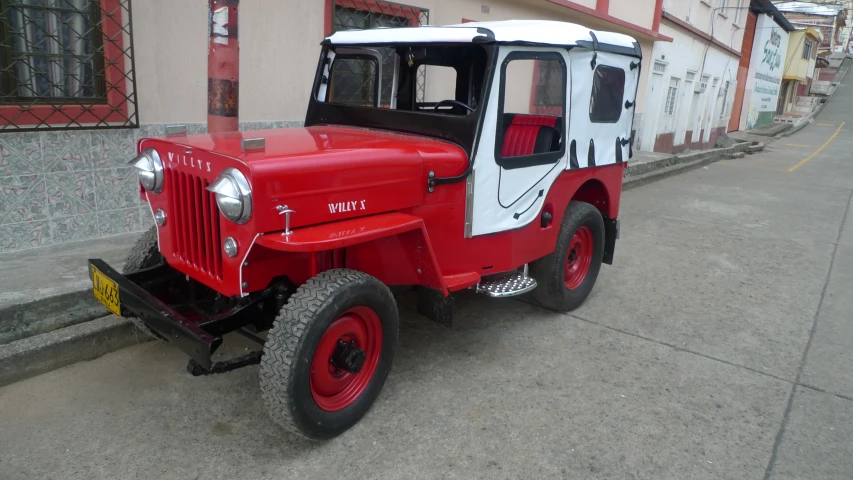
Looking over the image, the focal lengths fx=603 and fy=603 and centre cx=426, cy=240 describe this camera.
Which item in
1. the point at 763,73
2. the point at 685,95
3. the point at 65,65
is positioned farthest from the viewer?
the point at 763,73

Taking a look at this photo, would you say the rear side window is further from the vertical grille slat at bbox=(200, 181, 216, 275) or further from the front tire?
the vertical grille slat at bbox=(200, 181, 216, 275)

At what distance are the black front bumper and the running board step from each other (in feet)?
5.06

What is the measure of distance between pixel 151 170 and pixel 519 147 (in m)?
2.49

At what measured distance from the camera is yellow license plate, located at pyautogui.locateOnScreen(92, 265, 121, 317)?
3.06 meters

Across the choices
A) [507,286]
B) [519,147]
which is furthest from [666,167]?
[507,286]

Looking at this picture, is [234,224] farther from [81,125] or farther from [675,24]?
[675,24]

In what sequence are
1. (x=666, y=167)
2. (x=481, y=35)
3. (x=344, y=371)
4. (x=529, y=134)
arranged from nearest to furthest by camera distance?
(x=344, y=371), (x=481, y=35), (x=529, y=134), (x=666, y=167)

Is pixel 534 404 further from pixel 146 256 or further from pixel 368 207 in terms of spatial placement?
pixel 146 256

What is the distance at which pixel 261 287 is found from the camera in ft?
9.66

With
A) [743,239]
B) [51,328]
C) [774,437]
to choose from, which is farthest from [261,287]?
[743,239]

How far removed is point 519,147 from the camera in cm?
440

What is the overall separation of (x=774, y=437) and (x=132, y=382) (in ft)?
11.7

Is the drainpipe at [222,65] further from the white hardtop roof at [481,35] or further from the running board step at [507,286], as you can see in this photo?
the running board step at [507,286]

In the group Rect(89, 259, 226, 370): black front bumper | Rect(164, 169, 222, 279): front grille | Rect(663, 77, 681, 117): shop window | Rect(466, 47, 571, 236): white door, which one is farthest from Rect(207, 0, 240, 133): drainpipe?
Rect(663, 77, 681, 117): shop window
